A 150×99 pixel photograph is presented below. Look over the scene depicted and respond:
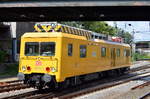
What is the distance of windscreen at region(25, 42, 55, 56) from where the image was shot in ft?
51.0

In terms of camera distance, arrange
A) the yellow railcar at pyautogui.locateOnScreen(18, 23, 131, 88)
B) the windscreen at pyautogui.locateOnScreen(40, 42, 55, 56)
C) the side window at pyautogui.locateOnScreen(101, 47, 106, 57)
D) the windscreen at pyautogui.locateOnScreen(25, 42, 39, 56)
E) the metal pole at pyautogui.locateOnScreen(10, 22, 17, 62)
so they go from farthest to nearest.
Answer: the metal pole at pyautogui.locateOnScreen(10, 22, 17, 62)
the side window at pyautogui.locateOnScreen(101, 47, 106, 57)
the windscreen at pyautogui.locateOnScreen(25, 42, 39, 56)
the windscreen at pyautogui.locateOnScreen(40, 42, 55, 56)
the yellow railcar at pyautogui.locateOnScreen(18, 23, 131, 88)

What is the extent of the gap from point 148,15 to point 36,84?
1097 centimetres

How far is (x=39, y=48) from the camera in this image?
625 inches

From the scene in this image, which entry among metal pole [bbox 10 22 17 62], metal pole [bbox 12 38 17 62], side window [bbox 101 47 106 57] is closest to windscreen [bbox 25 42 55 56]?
side window [bbox 101 47 106 57]

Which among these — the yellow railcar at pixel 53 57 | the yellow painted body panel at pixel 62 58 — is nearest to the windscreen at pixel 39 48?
the yellow railcar at pixel 53 57

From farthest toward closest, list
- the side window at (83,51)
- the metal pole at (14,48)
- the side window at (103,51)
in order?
the metal pole at (14,48) < the side window at (103,51) < the side window at (83,51)

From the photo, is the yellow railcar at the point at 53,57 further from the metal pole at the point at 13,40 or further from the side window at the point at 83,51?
the metal pole at the point at 13,40

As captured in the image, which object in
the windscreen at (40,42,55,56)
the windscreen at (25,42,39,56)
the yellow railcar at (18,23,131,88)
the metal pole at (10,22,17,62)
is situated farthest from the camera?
the metal pole at (10,22,17,62)

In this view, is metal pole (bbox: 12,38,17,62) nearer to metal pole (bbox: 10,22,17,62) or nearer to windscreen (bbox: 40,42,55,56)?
metal pole (bbox: 10,22,17,62)

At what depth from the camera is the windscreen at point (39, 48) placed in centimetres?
1553

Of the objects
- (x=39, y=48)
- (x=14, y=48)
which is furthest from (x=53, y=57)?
(x=14, y=48)

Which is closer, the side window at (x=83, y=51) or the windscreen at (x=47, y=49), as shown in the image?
the windscreen at (x=47, y=49)

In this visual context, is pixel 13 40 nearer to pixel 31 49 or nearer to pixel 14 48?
pixel 14 48

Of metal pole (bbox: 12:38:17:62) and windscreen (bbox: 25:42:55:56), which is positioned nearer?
windscreen (bbox: 25:42:55:56)
